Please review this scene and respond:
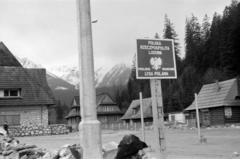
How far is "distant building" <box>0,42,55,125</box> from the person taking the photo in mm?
37312

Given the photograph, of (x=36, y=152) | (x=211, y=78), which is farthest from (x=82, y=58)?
(x=211, y=78)

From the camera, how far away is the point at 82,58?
712 centimetres

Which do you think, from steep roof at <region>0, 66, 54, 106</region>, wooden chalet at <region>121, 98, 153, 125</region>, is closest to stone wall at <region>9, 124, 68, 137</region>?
steep roof at <region>0, 66, 54, 106</region>

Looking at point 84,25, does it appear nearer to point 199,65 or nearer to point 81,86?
point 81,86

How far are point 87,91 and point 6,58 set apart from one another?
39991mm

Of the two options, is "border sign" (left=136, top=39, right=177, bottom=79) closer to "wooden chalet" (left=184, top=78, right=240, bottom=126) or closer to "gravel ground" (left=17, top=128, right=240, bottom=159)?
"gravel ground" (left=17, top=128, right=240, bottom=159)

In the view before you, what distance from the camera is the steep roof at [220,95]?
45000mm

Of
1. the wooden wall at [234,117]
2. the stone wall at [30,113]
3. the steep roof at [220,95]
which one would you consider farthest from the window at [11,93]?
the wooden wall at [234,117]

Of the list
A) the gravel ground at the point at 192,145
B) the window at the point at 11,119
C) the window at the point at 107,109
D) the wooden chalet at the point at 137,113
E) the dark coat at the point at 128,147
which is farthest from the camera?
Result: the window at the point at 107,109

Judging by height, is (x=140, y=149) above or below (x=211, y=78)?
below

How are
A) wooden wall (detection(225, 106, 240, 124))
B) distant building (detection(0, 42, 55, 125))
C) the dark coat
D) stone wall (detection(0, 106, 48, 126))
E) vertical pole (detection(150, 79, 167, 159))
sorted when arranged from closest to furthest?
the dark coat, vertical pole (detection(150, 79, 167, 159)), distant building (detection(0, 42, 55, 125)), stone wall (detection(0, 106, 48, 126)), wooden wall (detection(225, 106, 240, 124))

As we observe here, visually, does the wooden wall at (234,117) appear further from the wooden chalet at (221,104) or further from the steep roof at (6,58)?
the steep roof at (6,58)

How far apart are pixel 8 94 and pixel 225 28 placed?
54.2 meters

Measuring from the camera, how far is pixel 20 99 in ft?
125
